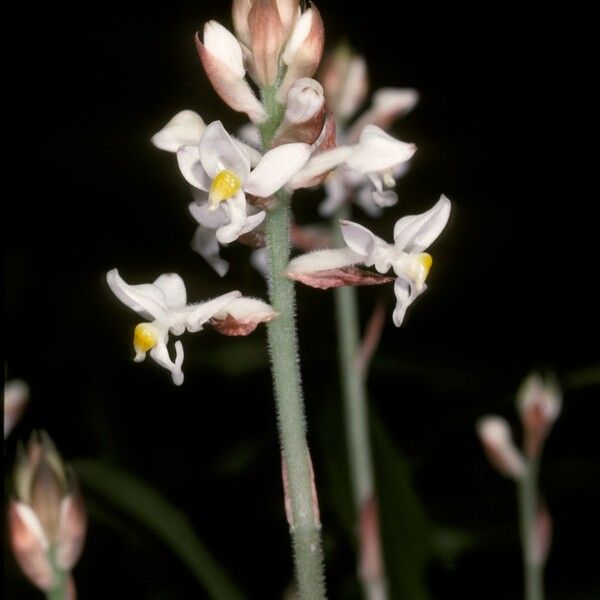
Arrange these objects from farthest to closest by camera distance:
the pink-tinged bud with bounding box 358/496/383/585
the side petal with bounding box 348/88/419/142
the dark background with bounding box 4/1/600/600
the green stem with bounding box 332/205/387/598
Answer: the dark background with bounding box 4/1/600/600 → the side petal with bounding box 348/88/419/142 → the green stem with bounding box 332/205/387/598 → the pink-tinged bud with bounding box 358/496/383/585

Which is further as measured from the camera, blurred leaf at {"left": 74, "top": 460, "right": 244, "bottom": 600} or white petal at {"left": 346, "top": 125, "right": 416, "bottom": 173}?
blurred leaf at {"left": 74, "top": 460, "right": 244, "bottom": 600}

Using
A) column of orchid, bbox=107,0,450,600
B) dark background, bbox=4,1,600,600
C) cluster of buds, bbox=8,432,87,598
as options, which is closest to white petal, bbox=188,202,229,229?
column of orchid, bbox=107,0,450,600

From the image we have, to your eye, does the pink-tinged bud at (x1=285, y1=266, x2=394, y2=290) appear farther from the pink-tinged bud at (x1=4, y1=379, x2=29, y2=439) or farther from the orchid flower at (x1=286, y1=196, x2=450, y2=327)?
the pink-tinged bud at (x1=4, y1=379, x2=29, y2=439)

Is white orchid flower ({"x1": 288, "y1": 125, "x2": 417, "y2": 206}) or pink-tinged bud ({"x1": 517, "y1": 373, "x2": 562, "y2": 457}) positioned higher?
white orchid flower ({"x1": 288, "y1": 125, "x2": 417, "y2": 206})

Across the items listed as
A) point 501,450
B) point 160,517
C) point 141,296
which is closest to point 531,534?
point 501,450

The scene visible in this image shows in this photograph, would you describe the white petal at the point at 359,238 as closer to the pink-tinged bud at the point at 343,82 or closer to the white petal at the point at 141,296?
the white petal at the point at 141,296

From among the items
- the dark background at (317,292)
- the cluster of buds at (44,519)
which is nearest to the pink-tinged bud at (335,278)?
the cluster of buds at (44,519)

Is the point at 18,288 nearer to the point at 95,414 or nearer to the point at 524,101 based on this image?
the point at 95,414
